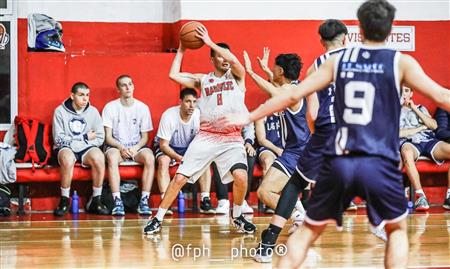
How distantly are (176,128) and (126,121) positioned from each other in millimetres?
630

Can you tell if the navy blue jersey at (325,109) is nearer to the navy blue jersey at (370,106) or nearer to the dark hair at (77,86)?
the navy blue jersey at (370,106)

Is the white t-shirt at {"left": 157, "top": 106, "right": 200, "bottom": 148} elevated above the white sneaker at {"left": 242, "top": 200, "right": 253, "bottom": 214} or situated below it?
above

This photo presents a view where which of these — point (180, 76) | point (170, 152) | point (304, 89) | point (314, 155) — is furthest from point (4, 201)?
point (304, 89)

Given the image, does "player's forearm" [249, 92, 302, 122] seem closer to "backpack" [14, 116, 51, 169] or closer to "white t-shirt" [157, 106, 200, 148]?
"white t-shirt" [157, 106, 200, 148]

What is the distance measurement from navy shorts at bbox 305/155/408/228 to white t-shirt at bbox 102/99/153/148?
624 cm

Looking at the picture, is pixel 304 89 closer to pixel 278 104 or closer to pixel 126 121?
pixel 278 104

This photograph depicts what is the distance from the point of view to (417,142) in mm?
10789

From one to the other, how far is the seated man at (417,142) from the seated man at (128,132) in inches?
120

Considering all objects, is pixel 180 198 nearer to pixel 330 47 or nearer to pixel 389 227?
pixel 330 47

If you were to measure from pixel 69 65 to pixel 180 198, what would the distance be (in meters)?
2.16

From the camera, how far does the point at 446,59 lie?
11.6 metres

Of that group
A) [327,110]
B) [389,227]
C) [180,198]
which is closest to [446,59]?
[180,198]

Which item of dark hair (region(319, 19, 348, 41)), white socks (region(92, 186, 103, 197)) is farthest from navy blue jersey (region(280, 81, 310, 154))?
white socks (region(92, 186, 103, 197))

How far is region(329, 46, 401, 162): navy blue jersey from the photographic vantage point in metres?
4.52
